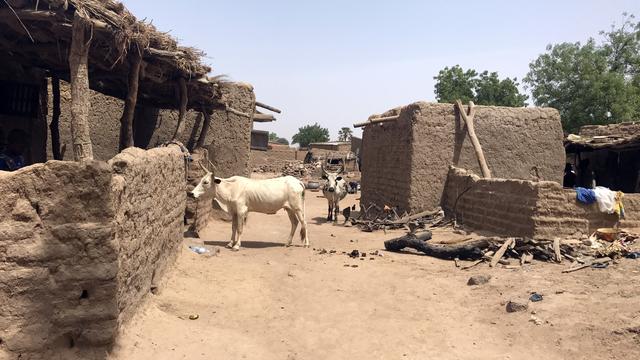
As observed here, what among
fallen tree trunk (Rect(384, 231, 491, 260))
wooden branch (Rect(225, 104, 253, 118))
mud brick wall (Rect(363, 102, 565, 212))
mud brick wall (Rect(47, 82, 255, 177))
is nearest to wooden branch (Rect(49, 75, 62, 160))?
mud brick wall (Rect(47, 82, 255, 177))

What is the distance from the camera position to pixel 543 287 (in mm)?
6109

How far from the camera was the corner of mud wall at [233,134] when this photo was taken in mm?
12125

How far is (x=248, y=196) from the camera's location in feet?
29.2

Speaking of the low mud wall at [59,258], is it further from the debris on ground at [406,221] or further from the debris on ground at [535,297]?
the debris on ground at [406,221]

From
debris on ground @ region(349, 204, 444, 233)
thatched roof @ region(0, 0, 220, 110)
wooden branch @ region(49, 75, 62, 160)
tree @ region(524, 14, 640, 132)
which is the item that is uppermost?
tree @ region(524, 14, 640, 132)

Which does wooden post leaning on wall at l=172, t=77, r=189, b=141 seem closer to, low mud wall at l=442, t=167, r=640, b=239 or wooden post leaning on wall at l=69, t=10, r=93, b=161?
wooden post leaning on wall at l=69, t=10, r=93, b=161

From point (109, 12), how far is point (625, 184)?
15.7m

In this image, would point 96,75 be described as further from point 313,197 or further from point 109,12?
point 313,197

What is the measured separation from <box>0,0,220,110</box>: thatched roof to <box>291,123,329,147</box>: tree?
60.4 metres

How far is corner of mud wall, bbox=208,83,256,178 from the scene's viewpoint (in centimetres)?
1212

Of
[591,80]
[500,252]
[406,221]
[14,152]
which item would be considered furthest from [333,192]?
[591,80]

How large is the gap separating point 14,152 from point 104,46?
2.71 metres

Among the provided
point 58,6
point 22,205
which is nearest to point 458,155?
point 58,6

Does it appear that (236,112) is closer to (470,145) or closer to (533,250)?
(470,145)
